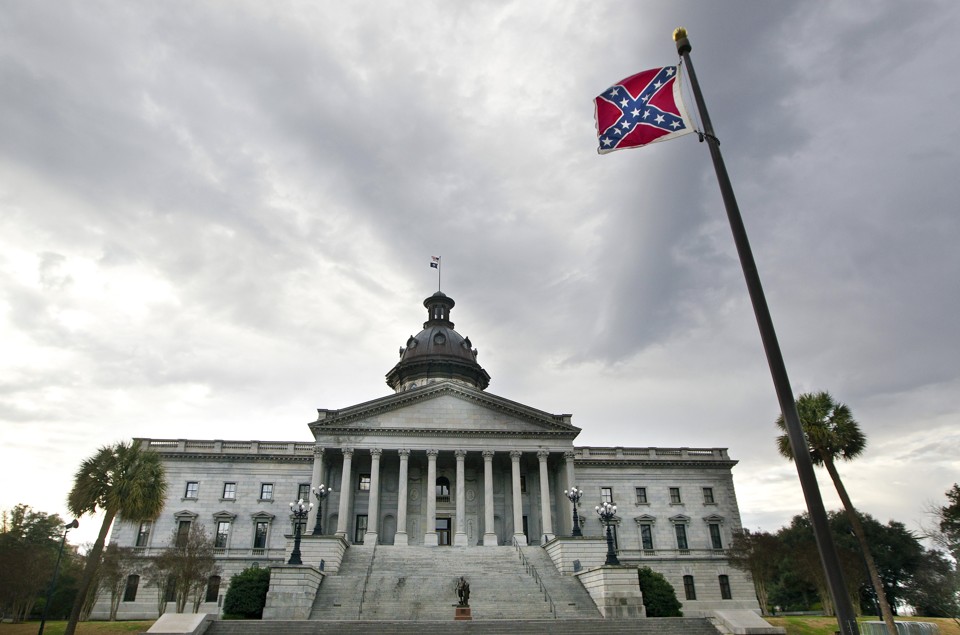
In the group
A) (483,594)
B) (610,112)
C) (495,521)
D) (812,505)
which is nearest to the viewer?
Answer: (812,505)

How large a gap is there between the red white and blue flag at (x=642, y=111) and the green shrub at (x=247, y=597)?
1114 inches

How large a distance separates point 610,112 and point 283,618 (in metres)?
27.7

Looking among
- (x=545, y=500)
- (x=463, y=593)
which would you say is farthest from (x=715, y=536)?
(x=463, y=593)

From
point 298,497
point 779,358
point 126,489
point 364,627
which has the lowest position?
point 364,627

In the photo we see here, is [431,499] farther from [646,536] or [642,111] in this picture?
[642,111]

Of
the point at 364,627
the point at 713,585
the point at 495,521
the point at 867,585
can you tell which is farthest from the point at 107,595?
the point at 867,585

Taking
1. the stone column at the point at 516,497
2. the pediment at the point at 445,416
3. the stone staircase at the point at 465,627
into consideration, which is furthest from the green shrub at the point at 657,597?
the pediment at the point at 445,416

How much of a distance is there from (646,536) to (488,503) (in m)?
15.6

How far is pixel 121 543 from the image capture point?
4959 centimetres

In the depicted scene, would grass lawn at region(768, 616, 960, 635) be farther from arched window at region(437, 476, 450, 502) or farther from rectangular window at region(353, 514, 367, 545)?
rectangular window at region(353, 514, 367, 545)

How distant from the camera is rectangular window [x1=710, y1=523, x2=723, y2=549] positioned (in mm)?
54719

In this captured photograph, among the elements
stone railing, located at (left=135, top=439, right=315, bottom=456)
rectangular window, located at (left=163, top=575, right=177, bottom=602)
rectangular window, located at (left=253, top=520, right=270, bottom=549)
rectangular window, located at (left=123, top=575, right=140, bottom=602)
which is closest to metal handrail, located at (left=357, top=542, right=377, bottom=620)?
rectangular window, located at (left=163, top=575, right=177, bottom=602)

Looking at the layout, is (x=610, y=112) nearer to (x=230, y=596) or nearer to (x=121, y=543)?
→ (x=230, y=596)

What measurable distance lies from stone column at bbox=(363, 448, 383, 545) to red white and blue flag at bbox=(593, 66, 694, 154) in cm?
3857
